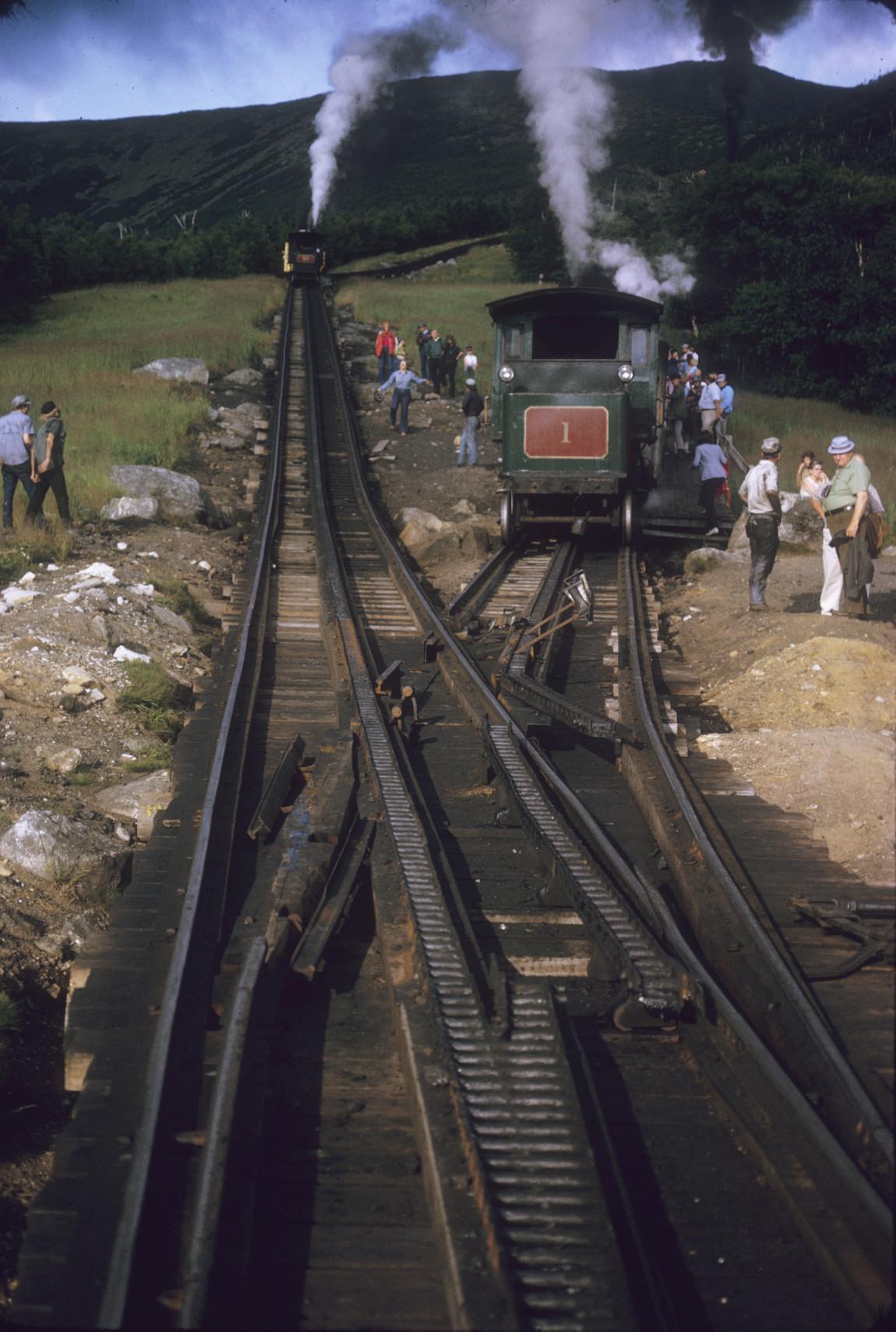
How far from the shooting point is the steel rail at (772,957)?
3357 mm

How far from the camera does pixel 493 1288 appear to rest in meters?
2.91

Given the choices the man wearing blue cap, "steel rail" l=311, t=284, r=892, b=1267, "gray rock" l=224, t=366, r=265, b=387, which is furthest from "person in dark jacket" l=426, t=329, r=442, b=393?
"steel rail" l=311, t=284, r=892, b=1267

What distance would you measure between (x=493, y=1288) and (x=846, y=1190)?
0.97 m

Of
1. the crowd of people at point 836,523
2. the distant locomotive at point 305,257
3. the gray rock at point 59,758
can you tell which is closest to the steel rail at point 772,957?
the crowd of people at point 836,523

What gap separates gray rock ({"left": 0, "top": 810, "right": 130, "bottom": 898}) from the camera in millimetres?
6441

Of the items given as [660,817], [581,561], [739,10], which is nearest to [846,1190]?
[660,817]

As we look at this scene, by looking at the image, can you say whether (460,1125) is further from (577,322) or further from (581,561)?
(577,322)

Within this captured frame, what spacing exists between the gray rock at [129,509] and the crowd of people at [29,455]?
144 centimetres

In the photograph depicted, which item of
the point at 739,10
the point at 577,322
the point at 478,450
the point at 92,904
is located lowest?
the point at 92,904

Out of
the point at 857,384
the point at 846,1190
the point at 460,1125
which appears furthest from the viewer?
the point at 857,384

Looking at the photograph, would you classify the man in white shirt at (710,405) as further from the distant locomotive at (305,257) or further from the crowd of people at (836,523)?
the distant locomotive at (305,257)

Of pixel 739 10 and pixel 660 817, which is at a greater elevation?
pixel 739 10

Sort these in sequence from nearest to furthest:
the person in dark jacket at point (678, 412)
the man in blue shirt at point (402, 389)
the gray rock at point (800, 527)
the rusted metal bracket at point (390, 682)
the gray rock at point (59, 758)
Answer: the gray rock at point (59, 758) → the rusted metal bracket at point (390, 682) → the gray rock at point (800, 527) → the person in dark jacket at point (678, 412) → the man in blue shirt at point (402, 389)

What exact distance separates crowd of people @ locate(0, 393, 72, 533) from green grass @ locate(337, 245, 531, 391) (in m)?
16.3
